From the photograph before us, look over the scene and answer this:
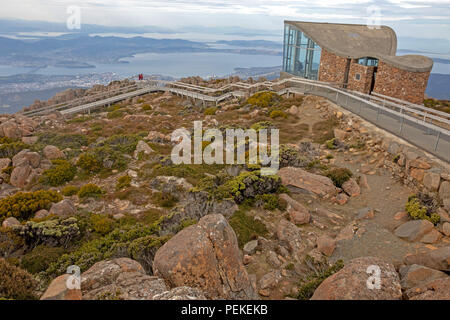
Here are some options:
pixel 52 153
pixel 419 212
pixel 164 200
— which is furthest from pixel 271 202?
pixel 52 153

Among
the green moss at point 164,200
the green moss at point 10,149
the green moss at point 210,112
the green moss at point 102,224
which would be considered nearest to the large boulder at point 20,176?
the green moss at point 10,149

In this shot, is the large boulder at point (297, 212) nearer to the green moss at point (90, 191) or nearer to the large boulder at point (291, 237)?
the large boulder at point (291, 237)

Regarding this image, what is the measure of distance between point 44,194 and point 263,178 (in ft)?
25.3

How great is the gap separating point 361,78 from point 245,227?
58.8ft

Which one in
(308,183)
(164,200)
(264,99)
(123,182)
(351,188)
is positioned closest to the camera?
(351,188)

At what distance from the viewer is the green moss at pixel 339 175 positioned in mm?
10781

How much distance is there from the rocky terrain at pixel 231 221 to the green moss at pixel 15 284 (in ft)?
0.06

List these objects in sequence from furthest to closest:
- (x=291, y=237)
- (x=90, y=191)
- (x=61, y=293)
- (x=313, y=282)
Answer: (x=90, y=191) → (x=291, y=237) → (x=313, y=282) → (x=61, y=293)

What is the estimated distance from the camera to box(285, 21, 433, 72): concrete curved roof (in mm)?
24156

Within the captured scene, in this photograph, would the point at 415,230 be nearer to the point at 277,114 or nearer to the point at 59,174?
the point at 59,174

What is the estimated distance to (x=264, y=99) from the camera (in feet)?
76.9

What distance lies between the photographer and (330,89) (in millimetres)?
21562

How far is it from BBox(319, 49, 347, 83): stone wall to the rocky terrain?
7.57 meters

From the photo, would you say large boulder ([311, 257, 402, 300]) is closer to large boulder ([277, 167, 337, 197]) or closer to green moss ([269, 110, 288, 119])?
large boulder ([277, 167, 337, 197])
